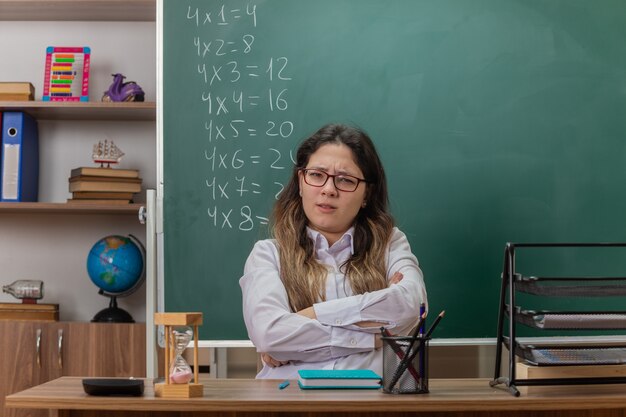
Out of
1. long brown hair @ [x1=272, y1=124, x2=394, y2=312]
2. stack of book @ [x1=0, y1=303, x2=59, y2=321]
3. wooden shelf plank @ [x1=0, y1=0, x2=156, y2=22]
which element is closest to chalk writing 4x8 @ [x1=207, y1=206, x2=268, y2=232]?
long brown hair @ [x1=272, y1=124, x2=394, y2=312]

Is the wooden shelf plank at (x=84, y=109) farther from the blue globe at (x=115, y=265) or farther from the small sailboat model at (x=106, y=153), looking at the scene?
the blue globe at (x=115, y=265)

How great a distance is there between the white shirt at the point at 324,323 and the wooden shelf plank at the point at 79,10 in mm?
1621

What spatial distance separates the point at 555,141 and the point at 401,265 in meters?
1.01

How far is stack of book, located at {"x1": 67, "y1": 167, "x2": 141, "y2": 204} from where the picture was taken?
11.4 feet

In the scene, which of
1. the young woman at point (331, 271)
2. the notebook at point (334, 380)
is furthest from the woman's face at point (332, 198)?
the notebook at point (334, 380)

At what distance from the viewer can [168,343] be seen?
5.90 feet

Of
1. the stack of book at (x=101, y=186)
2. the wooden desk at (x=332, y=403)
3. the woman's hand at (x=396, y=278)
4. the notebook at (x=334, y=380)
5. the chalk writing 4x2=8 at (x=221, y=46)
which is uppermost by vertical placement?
the chalk writing 4x2=8 at (x=221, y=46)

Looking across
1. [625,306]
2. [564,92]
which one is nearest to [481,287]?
[625,306]

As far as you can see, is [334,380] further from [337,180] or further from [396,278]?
[337,180]

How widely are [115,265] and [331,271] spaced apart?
1.22 metres

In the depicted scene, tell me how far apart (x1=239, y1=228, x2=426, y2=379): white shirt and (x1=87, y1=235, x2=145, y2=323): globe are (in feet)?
3.57

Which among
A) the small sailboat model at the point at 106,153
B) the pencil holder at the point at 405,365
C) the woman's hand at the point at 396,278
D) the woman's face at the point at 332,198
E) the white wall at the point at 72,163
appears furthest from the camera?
the white wall at the point at 72,163

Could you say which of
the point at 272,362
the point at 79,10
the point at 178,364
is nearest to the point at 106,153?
the point at 79,10

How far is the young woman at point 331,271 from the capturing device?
2.37m
